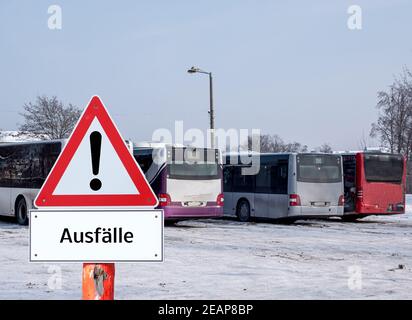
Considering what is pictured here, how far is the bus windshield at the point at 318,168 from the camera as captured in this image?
26.1 metres

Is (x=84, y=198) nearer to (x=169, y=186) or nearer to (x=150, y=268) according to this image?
(x=150, y=268)

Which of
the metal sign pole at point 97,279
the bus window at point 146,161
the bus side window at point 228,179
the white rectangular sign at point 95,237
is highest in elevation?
the bus window at point 146,161

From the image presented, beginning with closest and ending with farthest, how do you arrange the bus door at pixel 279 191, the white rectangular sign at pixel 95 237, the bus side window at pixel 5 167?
the white rectangular sign at pixel 95 237 < the bus side window at pixel 5 167 < the bus door at pixel 279 191

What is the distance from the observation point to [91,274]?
14.9 ft

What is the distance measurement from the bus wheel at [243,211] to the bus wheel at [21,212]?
26.8 feet

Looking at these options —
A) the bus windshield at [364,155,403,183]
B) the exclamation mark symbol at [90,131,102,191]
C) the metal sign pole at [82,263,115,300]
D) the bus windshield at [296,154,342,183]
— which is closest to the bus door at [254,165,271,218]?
the bus windshield at [296,154,342,183]

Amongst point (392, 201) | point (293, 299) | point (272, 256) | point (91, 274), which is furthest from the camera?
point (392, 201)

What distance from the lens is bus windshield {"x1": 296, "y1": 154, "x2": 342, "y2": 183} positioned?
26.1 meters

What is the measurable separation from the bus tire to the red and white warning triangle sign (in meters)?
19.6

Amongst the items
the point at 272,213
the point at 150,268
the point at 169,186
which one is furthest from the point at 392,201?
the point at 150,268

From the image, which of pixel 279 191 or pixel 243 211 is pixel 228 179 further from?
pixel 279 191

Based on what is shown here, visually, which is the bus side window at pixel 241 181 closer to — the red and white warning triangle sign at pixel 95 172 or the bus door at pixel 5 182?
the bus door at pixel 5 182

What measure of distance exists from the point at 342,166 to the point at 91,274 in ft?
76.9

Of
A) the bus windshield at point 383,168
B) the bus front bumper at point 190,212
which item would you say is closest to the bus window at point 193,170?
the bus front bumper at point 190,212
